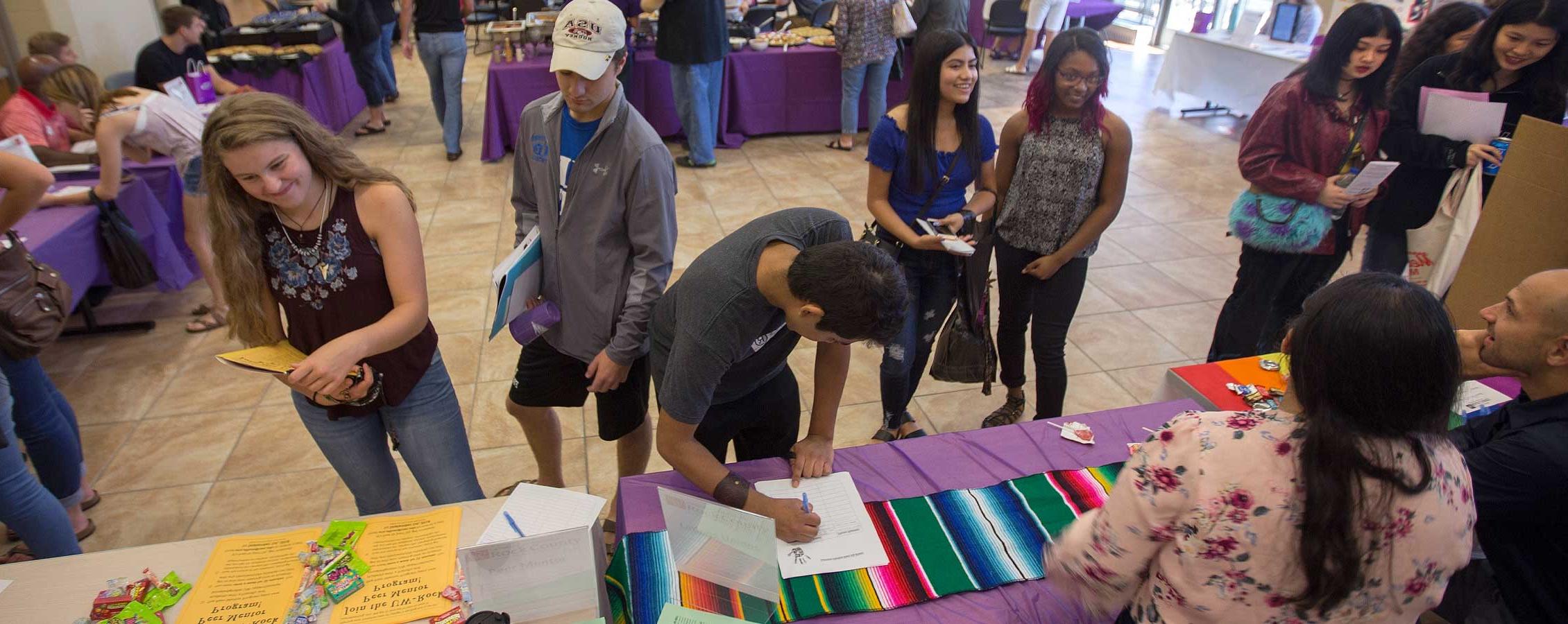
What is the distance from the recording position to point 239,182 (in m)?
1.42

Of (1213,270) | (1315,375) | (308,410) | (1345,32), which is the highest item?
(1345,32)

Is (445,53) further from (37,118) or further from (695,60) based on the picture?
(37,118)

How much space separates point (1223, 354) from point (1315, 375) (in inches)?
80.6

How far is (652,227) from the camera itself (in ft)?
5.87

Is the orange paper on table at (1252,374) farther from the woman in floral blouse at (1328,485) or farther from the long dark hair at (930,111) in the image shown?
the woman in floral blouse at (1328,485)

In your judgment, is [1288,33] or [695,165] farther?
[1288,33]

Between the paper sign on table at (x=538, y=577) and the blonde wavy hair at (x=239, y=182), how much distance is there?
0.71m

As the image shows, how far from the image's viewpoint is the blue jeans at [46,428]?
6.68 ft

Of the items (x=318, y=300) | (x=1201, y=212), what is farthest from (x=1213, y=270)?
(x=318, y=300)

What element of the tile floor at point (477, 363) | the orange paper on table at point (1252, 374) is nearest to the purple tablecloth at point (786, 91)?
the tile floor at point (477, 363)

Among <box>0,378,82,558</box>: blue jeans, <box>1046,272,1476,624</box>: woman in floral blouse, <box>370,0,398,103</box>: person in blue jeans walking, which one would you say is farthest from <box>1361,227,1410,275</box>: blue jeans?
<box>370,0,398,103</box>: person in blue jeans walking

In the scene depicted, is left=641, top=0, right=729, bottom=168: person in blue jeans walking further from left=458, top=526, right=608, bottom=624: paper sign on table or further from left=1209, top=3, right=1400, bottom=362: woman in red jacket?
left=458, top=526, right=608, bottom=624: paper sign on table

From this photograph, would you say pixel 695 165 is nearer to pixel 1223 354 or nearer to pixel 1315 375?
pixel 1223 354

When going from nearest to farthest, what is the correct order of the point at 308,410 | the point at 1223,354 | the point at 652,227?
the point at 308,410, the point at 652,227, the point at 1223,354
